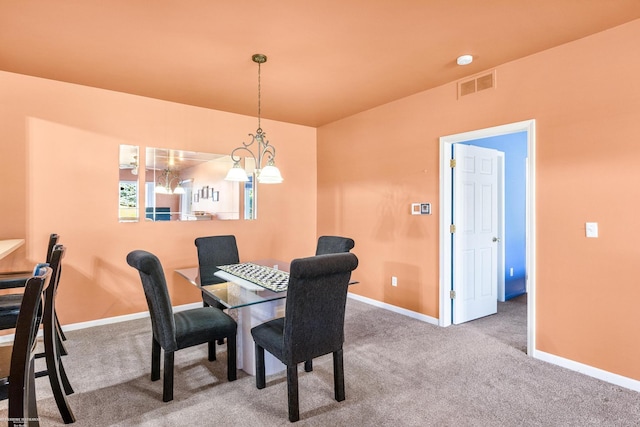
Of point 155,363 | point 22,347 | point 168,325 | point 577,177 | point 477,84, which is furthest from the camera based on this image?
point 477,84

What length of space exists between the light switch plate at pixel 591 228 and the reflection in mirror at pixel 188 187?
3.77 m

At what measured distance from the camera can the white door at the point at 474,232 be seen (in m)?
3.65

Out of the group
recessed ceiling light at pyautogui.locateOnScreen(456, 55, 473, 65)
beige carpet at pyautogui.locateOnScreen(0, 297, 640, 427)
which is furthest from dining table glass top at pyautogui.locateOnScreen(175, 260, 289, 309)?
recessed ceiling light at pyautogui.locateOnScreen(456, 55, 473, 65)

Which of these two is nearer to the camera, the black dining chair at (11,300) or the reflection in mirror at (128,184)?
the black dining chair at (11,300)

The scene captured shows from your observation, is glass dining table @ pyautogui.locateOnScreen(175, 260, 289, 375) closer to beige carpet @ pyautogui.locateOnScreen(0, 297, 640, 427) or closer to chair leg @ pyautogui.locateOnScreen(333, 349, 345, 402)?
beige carpet @ pyautogui.locateOnScreen(0, 297, 640, 427)

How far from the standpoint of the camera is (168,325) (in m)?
2.13

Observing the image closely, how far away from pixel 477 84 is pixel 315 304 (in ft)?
8.92

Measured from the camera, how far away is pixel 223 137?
440cm

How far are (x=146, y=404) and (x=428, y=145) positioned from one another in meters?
3.52

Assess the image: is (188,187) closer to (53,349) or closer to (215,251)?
(215,251)

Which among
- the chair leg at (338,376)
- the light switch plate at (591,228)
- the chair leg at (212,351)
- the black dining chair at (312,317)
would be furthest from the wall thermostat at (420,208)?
the chair leg at (212,351)

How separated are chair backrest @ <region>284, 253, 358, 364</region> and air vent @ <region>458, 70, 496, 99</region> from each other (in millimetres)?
2352

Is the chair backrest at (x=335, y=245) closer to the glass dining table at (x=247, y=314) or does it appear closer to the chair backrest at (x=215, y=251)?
the glass dining table at (x=247, y=314)

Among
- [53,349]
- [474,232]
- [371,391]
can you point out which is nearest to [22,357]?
[53,349]
